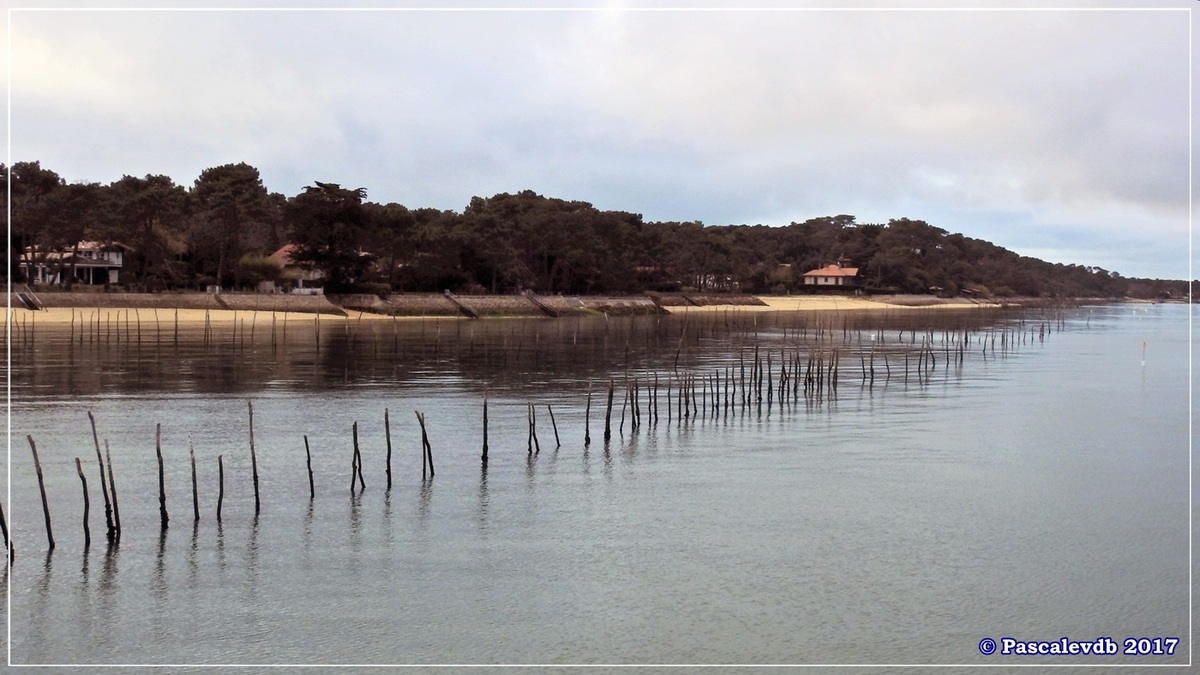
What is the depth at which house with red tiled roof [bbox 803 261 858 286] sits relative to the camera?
→ 477ft

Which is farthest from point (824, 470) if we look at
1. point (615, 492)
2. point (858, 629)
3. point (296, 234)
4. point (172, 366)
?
point (296, 234)

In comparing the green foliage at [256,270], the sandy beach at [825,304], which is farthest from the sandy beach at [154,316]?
the sandy beach at [825,304]

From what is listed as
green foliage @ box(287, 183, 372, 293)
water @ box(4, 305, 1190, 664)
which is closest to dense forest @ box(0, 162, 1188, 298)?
green foliage @ box(287, 183, 372, 293)

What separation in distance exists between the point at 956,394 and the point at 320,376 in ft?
75.2

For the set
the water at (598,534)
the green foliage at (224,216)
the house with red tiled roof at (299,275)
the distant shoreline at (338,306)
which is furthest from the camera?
the house with red tiled roof at (299,275)

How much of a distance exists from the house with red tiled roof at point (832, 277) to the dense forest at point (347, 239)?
2212cm

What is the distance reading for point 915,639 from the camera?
1259 centimetres

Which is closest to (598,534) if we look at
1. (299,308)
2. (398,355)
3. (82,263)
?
(398,355)

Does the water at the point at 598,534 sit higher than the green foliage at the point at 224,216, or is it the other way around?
the green foliage at the point at 224,216

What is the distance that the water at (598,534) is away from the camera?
493 inches

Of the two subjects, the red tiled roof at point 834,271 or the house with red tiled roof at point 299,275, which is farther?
the red tiled roof at point 834,271

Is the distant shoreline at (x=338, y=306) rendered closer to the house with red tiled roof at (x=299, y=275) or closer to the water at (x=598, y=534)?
the house with red tiled roof at (x=299, y=275)

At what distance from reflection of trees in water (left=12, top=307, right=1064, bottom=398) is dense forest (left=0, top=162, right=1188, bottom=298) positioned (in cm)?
835

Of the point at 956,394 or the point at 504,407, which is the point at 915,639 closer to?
the point at 504,407
